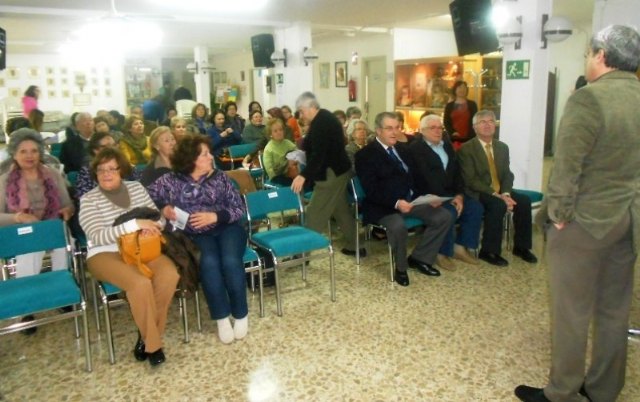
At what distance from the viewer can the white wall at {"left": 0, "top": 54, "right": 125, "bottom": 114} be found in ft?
45.2

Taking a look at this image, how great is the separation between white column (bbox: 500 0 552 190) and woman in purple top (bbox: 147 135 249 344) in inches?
→ 121

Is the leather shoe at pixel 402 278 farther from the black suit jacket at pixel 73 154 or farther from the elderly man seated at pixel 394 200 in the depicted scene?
the black suit jacket at pixel 73 154

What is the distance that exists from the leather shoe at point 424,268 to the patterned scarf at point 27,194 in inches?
102

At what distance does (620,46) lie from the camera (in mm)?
1886

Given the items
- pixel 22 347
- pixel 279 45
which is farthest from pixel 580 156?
pixel 279 45

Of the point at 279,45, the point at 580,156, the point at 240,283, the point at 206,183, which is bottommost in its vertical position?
the point at 240,283

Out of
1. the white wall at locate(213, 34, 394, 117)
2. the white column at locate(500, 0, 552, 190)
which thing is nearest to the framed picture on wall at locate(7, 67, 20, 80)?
the white wall at locate(213, 34, 394, 117)

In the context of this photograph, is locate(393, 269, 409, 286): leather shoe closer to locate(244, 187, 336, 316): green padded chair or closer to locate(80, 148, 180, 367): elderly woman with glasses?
locate(244, 187, 336, 316): green padded chair

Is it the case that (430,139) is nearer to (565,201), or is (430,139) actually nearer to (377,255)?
(377,255)

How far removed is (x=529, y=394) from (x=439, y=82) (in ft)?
23.1

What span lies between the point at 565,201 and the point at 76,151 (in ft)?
14.9

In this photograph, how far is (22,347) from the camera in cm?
304

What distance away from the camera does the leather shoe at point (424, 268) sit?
4.00 m

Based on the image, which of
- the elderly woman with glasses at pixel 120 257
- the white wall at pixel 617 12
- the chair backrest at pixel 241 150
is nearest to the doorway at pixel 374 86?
the chair backrest at pixel 241 150
